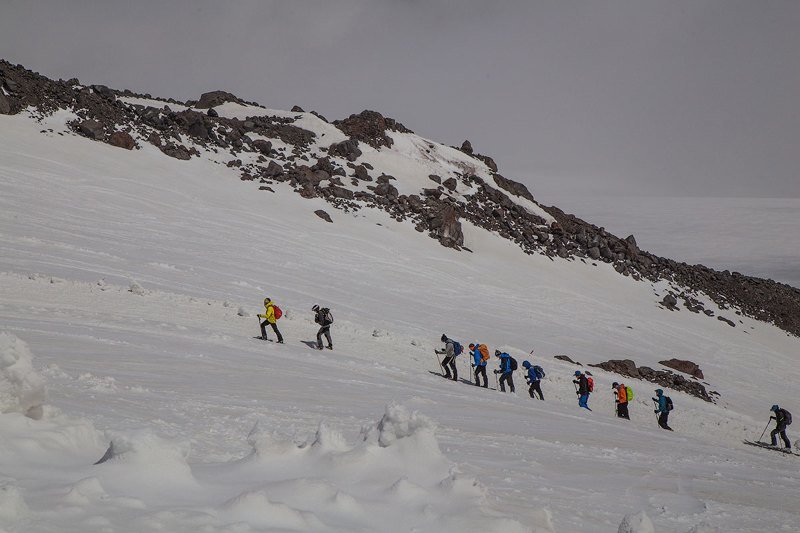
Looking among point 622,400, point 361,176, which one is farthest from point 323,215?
point 622,400

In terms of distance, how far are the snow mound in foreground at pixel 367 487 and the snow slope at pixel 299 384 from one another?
2cm

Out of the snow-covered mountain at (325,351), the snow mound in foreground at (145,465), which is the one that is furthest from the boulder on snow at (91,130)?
the snow mound in foreground at (145,465)

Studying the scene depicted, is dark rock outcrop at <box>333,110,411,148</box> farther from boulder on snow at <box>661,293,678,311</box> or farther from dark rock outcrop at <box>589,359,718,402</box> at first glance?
dark rock outcrop at <box>589,359,718,402</box>

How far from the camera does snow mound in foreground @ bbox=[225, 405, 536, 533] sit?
4.26 m

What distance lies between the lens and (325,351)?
19.4 metres

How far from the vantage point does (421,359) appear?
22.2 metres

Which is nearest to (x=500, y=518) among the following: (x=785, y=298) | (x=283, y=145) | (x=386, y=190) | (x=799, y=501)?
(x=799, y=501)

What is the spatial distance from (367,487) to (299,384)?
29.4ft

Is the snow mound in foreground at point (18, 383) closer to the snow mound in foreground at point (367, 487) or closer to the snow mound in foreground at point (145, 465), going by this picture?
the snow mound in foreground at point (145, 465)

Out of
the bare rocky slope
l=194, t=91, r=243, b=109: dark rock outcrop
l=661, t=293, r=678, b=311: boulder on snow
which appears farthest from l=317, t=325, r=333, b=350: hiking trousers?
l=194, t=91, r=243, b=109: dark rock outcrop

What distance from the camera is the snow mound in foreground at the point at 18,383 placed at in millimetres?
5301

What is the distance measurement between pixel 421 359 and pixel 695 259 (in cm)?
10581

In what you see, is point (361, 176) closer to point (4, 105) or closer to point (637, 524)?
point (4, 105)

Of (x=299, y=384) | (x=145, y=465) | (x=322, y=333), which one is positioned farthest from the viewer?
(x=322, y=333)
